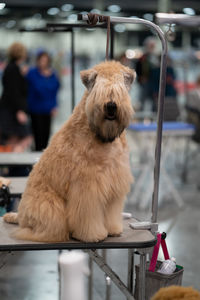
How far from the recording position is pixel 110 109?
6.48 ft

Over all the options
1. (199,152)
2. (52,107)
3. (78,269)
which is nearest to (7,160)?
(78,269)

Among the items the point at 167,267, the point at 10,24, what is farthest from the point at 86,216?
the point at 10,24

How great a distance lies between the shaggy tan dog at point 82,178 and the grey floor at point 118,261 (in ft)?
1.01

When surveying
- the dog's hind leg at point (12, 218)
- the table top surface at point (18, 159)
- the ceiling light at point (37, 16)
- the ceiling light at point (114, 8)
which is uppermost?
the ceiling light at point (114, 8)

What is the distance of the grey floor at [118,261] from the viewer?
3350 mm

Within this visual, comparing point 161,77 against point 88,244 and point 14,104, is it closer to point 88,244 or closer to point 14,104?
point 88,244

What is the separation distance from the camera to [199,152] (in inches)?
350

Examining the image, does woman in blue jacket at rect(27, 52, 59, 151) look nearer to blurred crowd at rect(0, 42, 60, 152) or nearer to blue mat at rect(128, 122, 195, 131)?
blurred crowd at rect(0, 42, 60, 152)

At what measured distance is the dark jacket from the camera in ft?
20.4

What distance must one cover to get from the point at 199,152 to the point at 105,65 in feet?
23.0

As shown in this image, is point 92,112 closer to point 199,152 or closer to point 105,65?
point 105,65

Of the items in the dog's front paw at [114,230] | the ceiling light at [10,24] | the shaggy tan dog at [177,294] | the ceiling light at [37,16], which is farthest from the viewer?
the ceiling light at [37,16]

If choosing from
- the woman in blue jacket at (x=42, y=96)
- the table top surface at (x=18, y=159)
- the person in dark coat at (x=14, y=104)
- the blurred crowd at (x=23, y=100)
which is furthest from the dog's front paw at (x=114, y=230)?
the woman in blue jacket at (x=42, y=96)

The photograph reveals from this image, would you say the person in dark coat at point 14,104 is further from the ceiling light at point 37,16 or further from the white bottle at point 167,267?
the ceiling light at point 37,16
